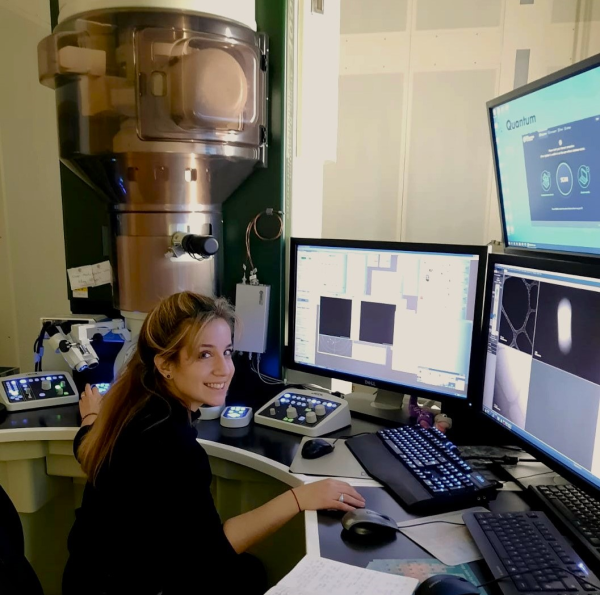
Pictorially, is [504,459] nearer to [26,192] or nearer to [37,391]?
[37,391]

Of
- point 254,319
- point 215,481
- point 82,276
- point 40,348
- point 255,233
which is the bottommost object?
point 215,481

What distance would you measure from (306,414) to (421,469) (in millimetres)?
404

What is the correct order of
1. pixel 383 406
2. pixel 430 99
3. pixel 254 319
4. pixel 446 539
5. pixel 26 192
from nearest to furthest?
pixel 446 539, pixel 383 406, pixel 254 319, pixel 26 192, pixel 430 99

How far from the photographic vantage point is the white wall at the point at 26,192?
2.51 m

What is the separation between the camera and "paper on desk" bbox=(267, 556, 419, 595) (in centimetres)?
80

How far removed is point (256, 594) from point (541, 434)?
2.67 ft

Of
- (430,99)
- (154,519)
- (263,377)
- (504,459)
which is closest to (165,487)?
(154,519)

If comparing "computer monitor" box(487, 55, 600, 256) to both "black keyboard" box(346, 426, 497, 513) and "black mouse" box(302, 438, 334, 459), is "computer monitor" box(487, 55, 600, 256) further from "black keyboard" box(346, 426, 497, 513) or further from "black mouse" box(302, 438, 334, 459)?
"black mouse" box(302, 438, 334, 459)

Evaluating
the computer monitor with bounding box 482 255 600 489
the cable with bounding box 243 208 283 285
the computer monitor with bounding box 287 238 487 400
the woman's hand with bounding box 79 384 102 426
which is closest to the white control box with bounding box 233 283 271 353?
the cable with bounding box 243 208 283 285

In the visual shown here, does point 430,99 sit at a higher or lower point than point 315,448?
higher

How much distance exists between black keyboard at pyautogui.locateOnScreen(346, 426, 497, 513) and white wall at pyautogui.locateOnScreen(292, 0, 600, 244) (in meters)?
1.90

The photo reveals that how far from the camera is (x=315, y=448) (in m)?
1.27

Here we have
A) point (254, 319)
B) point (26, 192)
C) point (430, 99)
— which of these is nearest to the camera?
point (254, 319)

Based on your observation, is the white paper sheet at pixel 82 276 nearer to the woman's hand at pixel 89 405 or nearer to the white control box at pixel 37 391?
the white control box at pixel 37 391
